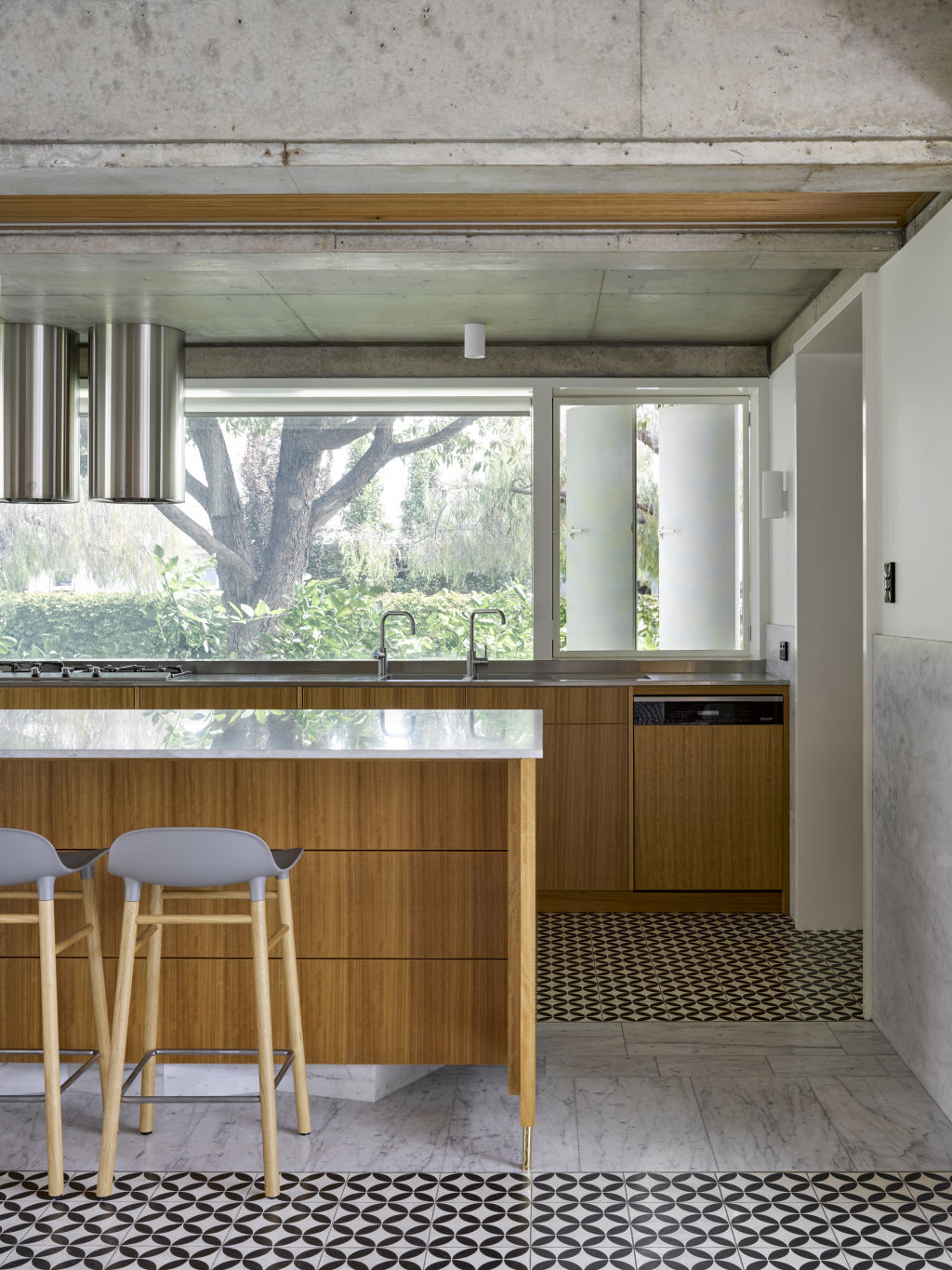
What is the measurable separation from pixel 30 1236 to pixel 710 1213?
1513 mm

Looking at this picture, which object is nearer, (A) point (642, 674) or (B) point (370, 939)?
(B) point (370, 939)

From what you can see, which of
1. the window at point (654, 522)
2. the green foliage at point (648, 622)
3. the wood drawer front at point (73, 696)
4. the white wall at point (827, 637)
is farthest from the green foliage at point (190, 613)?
the white wall at point (827, 637)

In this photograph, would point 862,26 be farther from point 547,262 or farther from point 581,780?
point 581,780

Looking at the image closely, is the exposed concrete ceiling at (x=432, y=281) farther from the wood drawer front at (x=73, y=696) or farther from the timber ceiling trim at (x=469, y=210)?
the wood drawer front at (x=73, y=696)

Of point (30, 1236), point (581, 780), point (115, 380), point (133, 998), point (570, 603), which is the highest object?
point (115, 380)

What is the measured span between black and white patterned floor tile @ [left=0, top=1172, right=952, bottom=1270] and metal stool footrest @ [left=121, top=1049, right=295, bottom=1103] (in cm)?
19

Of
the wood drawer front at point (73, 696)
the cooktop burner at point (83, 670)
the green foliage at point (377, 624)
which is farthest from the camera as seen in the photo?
the green foliage at point (377, 624)

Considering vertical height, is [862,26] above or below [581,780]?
above

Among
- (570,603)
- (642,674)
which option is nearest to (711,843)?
(642,674)

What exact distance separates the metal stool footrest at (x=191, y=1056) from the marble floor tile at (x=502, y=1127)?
475 millimetres

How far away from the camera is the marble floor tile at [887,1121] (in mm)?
2742

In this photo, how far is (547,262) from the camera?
12.2 ft

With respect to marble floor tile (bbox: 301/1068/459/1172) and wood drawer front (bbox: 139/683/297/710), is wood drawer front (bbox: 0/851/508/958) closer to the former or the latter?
marble floor tile (bbox: 301/1068/459/1172)

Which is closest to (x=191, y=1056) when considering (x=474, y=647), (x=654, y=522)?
(x=474, y=647)
